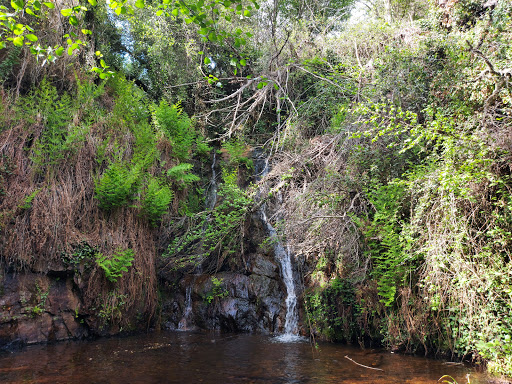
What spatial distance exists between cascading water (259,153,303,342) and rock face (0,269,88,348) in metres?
4.41

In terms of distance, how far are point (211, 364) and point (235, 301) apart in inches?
119

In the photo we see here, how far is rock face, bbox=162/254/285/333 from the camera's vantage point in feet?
26.6

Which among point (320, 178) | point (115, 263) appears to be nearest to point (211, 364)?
point (115, 263)

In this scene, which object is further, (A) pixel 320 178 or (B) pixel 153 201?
(B) pixel 153 201

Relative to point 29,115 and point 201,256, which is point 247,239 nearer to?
point 201,256

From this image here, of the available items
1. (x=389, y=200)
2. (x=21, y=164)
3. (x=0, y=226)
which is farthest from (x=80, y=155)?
(x=389, y=200)

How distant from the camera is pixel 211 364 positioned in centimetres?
534

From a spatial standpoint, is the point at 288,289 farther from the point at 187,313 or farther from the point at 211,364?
the point at 211,364

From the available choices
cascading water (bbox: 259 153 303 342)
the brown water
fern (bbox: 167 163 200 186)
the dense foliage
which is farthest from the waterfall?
fern (bbox: 167 163 200 186)

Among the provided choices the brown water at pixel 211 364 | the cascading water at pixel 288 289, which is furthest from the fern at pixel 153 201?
the brown water at pixel 211 364

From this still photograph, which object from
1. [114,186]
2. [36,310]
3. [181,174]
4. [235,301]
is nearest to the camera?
[36,310]

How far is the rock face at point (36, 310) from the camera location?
619cm

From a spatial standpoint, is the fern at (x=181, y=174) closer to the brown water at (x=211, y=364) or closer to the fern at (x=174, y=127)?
the fern at (x=174, y=127)

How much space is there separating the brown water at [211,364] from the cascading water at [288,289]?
85 centimetres
